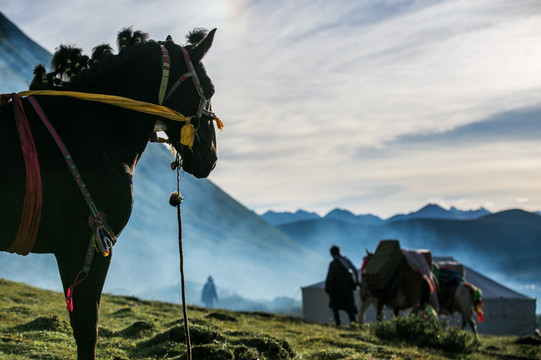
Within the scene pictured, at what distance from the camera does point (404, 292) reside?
12.2 meters

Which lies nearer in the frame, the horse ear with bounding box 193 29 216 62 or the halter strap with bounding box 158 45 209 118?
the halter strap with bounding box 158 45 209 118

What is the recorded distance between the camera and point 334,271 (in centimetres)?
1427

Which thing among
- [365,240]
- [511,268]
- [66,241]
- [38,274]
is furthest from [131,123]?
[365,240]

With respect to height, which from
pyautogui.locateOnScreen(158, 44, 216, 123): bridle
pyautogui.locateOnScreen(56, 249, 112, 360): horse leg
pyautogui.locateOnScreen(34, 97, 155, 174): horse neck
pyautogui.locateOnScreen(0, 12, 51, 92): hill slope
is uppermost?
pyautogui.locateOnScreen(0, 12, 51, 92): hill slope

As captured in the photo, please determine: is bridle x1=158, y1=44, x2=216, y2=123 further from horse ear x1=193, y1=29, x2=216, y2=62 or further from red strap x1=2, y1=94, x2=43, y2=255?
red strap x1=2, y1=94, x2=43, y2=255

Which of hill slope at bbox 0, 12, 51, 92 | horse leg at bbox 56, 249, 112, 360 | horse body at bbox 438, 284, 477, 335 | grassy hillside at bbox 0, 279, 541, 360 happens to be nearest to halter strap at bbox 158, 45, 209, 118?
horse leg at bbox 56, 249, 112, 360

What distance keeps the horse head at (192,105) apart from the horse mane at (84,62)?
27 centimetres

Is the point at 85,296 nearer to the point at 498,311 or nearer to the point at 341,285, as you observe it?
the point at 341,285

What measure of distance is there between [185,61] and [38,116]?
1255 mm

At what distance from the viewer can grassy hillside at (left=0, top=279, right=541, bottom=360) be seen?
18.8ft

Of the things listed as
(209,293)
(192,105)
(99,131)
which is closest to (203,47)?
(192,105)

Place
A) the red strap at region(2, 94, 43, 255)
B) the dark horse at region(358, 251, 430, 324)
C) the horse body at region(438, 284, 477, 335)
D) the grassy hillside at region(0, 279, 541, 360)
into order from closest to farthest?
the red strap at region(2, 94, 43, 255)
the grassy hillside at region(0, 279, 541, 360)
the dark horse at region(358, 251, 430, 324)
the horse body at region(438, 284, 477, 335)

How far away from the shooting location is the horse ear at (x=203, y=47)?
4.16 m

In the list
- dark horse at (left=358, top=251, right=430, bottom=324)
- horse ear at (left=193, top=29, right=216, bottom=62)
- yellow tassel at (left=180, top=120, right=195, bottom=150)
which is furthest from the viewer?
dark horse at (left=358, top=251, right=430, bottom=324)
